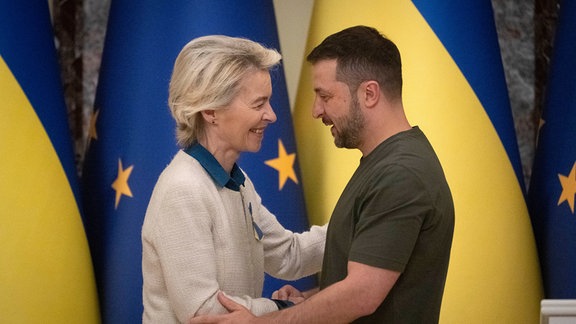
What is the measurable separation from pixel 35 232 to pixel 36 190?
85 millimetres

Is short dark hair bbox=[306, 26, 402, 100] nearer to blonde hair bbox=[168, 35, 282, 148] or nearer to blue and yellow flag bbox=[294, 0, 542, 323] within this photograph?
blonde hair bbox=[168, 35, 282, 148]

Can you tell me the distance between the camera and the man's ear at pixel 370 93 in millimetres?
1327

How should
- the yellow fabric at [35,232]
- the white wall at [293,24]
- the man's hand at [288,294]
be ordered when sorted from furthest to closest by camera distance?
the white wall at [293,24] < the yellow fabric at [35,232] < the man's hand at [288,294]

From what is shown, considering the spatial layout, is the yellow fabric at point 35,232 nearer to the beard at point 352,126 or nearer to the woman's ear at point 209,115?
the woman's ear at point 209,115

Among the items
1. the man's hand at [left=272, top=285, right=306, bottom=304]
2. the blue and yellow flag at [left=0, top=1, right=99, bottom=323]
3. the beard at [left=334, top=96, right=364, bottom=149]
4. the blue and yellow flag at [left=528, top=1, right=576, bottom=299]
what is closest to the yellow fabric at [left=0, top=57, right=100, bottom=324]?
the blue and yellow flag at [left=0, top=1, right=99, bottom=323]

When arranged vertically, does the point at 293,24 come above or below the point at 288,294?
above

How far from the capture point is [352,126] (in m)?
1.34

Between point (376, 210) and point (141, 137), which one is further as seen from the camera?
point (141, 137)

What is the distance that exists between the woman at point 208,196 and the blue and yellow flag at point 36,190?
48 centimetres

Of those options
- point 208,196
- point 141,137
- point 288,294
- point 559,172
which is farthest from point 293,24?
point 208,196

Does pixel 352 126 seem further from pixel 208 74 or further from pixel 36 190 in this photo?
pixel 36 190

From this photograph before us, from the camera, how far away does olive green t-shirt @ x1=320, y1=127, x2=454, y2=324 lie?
4.01ft

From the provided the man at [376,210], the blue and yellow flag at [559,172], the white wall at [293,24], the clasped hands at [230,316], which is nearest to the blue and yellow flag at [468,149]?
the blue and yellow flag at [559,172]

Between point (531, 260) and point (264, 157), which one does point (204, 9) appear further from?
point (531, 260)
